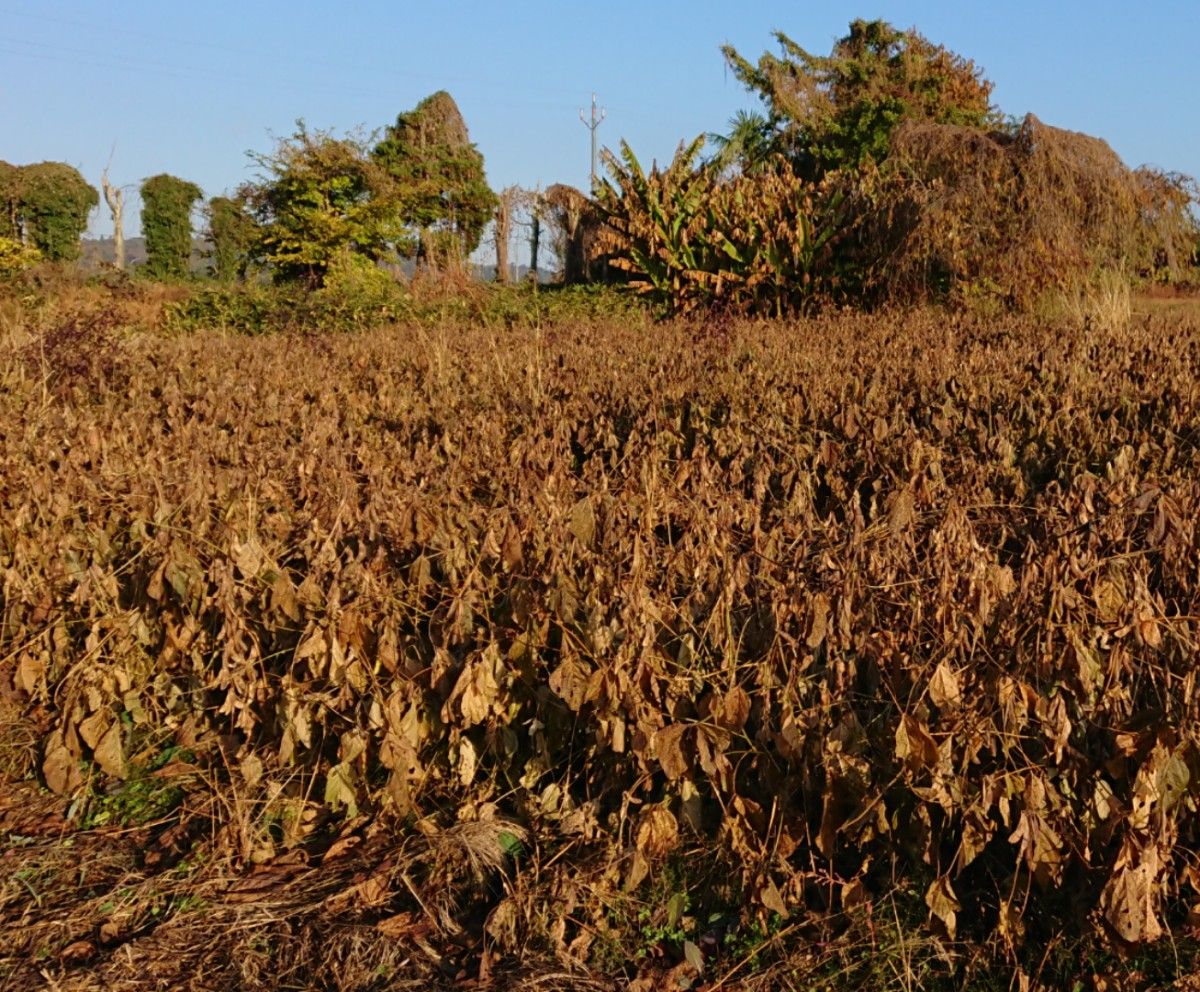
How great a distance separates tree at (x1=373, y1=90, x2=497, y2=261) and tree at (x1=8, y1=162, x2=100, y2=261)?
20.2 ft

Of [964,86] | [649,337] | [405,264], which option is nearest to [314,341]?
[649,337]

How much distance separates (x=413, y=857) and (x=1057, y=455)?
9.47 feet

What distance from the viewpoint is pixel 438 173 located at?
2412cm

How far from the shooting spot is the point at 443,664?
2.55 metres

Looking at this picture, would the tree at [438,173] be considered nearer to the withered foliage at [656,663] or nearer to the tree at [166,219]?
the tree at [166,219]

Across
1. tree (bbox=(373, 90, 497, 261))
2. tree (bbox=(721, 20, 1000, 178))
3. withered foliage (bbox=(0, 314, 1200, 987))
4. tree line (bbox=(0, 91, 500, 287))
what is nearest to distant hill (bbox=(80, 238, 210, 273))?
tree line (bbox=(0, 91, 500, 287))

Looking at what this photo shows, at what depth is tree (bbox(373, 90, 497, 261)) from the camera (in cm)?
2317

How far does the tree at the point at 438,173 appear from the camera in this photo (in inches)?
Answer: 912

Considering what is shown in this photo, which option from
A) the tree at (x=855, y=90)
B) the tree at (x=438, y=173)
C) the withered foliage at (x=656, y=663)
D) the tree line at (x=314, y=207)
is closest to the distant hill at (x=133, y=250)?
the tree line at (x=314, y=207)

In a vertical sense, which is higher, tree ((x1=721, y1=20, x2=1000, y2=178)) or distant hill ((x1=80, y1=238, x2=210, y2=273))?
tree ((x1=721, y1=20, x2=1000, y2=178))

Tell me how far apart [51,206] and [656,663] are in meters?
23.8

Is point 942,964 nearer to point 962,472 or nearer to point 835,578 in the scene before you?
point 835,578

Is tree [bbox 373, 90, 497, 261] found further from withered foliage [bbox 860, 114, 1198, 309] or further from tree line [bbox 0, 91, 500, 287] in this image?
withered foliage [bbox 860, 114, 1198, 309]

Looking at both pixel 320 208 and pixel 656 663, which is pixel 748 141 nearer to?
pixel 320 208
